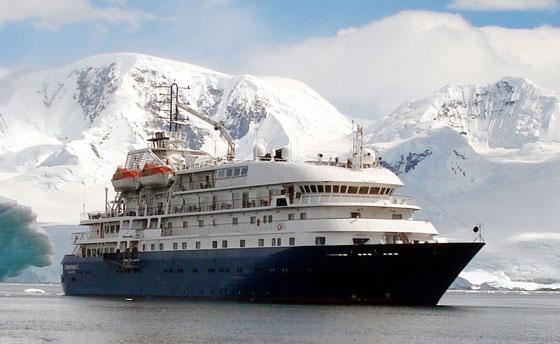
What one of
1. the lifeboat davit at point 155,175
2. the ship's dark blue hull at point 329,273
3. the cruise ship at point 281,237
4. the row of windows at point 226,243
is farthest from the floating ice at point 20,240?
the ship's dark blue hull at point 329,273

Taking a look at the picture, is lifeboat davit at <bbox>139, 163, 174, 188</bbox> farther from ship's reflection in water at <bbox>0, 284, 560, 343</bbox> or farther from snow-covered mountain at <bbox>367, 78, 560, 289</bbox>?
snow-covered mountain at <bbox>367, 78, 560, 289</bbox>

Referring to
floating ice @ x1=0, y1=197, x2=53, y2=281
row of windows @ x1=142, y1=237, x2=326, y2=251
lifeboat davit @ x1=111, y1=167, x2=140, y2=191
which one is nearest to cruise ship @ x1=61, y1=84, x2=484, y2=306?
row of windows @ x1=142, y1=237, x2=326, y2=251

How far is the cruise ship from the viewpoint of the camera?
53.8 metres

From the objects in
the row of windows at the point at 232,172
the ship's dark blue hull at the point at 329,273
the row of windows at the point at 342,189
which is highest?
the row of windows at the point at 232,172

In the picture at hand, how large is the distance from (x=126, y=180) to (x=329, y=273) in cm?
1919

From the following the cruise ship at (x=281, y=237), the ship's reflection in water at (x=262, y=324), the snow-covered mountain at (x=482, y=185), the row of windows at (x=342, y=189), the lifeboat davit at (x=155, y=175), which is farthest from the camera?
the snow-covered mountain at (x=482, y=185)

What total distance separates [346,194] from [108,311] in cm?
1325

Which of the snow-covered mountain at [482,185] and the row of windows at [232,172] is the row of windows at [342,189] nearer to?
the row of windows at [232,172]

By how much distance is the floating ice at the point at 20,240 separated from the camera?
8756cm

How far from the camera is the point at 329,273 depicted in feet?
177

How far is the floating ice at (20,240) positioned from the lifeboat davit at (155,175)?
2287 cm

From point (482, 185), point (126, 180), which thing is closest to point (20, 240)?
point (126, 180)

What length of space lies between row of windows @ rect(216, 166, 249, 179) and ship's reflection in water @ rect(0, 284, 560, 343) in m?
7.22

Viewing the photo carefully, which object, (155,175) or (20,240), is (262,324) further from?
(20,240)
